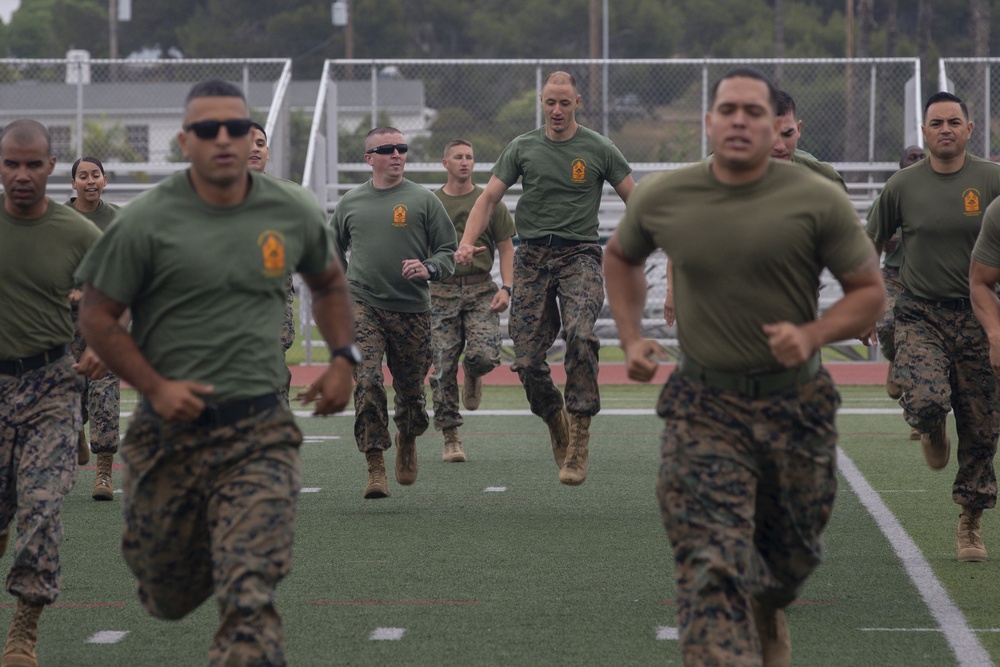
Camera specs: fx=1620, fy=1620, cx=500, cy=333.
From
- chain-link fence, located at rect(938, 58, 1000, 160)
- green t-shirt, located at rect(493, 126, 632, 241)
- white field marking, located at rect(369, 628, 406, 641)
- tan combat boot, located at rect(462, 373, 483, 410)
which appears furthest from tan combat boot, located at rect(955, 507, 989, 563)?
chain-link fence, located at rect(938, 58, 1000, 160)

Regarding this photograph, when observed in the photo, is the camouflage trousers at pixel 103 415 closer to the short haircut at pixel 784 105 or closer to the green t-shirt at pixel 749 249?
the short haircut at pixel 784 105

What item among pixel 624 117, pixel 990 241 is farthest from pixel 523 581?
pixel 624 117

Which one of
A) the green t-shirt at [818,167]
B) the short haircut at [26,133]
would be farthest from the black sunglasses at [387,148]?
the short haircut at [26,133]

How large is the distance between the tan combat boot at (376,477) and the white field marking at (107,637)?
376 centimetres

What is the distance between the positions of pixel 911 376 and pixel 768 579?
3.33 metres

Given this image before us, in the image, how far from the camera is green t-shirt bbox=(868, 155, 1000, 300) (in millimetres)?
8289

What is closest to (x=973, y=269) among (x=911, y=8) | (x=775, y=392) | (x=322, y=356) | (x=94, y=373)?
(x=775, y=392)

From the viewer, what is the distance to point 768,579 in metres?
5.28

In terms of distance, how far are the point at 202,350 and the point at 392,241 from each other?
5087 millimetres

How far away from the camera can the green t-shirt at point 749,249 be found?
16.6ft

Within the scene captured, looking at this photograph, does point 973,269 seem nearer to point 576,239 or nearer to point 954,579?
point 954,579

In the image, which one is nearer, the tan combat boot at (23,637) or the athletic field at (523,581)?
the tan combat boot at (23,637)

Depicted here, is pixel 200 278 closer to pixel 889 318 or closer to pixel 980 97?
pixel 889 318

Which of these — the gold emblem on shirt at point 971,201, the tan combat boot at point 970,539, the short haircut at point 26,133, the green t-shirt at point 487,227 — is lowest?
the tan combat boot at point 970,539
